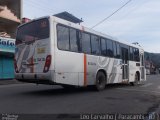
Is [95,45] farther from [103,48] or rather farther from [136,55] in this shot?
[136,55]

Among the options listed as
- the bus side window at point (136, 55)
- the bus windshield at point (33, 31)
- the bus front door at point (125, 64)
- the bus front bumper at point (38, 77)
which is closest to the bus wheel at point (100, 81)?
the bus front door at point (125, 64)

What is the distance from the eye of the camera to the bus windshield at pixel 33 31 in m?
11.9

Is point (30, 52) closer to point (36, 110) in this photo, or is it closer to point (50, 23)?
point (50, 23)

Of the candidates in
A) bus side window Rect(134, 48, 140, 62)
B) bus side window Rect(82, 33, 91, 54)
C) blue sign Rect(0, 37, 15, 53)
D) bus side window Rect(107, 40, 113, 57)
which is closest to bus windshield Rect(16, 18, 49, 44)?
bus side window Rect(82, 33, 91, 54)

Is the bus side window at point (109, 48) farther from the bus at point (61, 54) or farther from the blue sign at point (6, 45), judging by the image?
the blue sign at point (6, 45)

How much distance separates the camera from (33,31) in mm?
12523

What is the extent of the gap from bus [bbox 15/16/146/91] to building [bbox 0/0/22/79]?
48.7 ft

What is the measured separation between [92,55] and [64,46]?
7.92ft

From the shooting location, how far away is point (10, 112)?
838cm

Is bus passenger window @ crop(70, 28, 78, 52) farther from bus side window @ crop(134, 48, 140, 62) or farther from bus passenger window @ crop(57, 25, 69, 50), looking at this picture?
bus side window @ crop(134, 48, 140, 62)

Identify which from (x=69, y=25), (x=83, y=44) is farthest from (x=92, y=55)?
(x=69, y=25)

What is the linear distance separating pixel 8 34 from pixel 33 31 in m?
20.9

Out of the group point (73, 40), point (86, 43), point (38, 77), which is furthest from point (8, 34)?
point (38, 77)

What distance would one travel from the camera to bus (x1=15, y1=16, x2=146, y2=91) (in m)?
11.7
